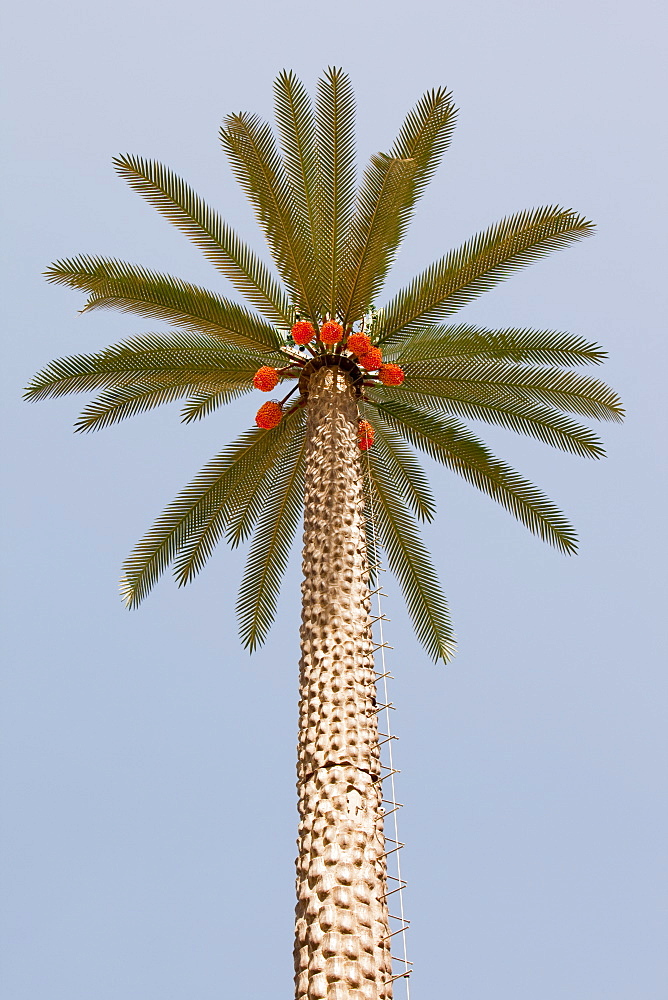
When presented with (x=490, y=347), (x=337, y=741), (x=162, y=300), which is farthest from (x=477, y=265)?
(x=337, y=741)

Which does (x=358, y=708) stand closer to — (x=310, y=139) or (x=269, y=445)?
(x=269, y=445)

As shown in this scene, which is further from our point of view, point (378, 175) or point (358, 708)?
point (378, 175)

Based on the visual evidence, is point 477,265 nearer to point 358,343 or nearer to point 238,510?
point 358,343

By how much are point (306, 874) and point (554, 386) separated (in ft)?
20.8

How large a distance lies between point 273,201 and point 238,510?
11.2 feet

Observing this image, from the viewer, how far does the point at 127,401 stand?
1189cm

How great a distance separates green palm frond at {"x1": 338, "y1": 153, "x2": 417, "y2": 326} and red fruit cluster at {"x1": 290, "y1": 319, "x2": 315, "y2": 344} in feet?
1.60

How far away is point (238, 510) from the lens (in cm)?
1257

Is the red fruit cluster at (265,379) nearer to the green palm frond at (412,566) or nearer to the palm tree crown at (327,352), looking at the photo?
the palm tree crown at (327,352)

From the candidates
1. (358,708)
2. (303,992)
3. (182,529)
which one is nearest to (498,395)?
(182,529)

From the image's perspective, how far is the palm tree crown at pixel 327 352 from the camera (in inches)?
435

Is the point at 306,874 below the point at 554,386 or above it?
below

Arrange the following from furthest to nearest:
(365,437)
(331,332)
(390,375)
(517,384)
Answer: (517,384) → (365,437) → (390,375) → (331,332)

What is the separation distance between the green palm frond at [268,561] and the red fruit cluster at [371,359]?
90.1 inches
